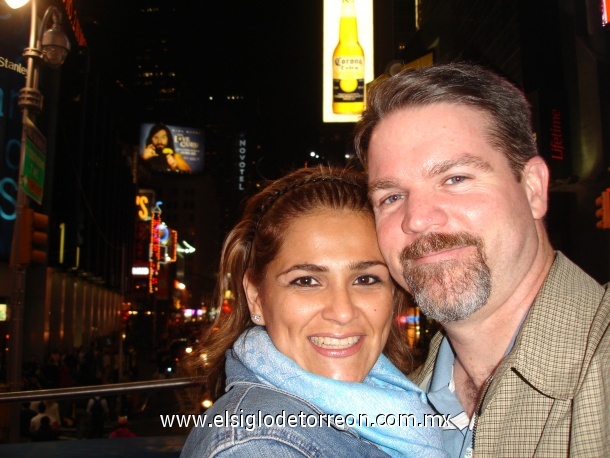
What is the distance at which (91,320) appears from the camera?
40.3m

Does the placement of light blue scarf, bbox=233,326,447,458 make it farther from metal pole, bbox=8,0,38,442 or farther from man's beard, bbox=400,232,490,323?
metal pole, bbox=8,0,38,442

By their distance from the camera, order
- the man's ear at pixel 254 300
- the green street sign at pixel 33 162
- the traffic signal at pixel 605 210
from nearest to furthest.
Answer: the man's ear at pixel 254 300, the green street sign at pixel 33 162, the traffic signal at pixel 605 210

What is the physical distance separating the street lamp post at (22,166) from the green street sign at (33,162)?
52 millimetres

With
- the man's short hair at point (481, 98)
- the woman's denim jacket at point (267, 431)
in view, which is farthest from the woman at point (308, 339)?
the man's short hair at point (481, 98)

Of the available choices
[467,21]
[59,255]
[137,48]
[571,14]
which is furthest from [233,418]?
[137,48]

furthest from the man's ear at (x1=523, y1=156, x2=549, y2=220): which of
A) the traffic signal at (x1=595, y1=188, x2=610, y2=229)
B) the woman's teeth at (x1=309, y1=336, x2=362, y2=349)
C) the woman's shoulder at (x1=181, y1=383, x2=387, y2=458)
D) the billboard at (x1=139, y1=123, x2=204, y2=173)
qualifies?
the billboard at (x1=139, y1=123, x2=204, y2=173)

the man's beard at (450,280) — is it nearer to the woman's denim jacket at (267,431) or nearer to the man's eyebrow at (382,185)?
the man's eyebrow at (382,185)

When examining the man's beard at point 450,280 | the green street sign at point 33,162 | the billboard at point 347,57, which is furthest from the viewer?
the billboard at point 347,57

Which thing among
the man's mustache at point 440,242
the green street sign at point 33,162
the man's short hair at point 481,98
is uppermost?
the green street sign at point 33,162

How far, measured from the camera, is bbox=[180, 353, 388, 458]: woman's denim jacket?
2076 millimetres

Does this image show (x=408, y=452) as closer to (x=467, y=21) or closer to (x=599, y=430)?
(x=599, y=430)

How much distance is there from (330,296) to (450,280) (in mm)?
628

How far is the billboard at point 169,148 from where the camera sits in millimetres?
71375

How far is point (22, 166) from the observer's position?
8734mm
